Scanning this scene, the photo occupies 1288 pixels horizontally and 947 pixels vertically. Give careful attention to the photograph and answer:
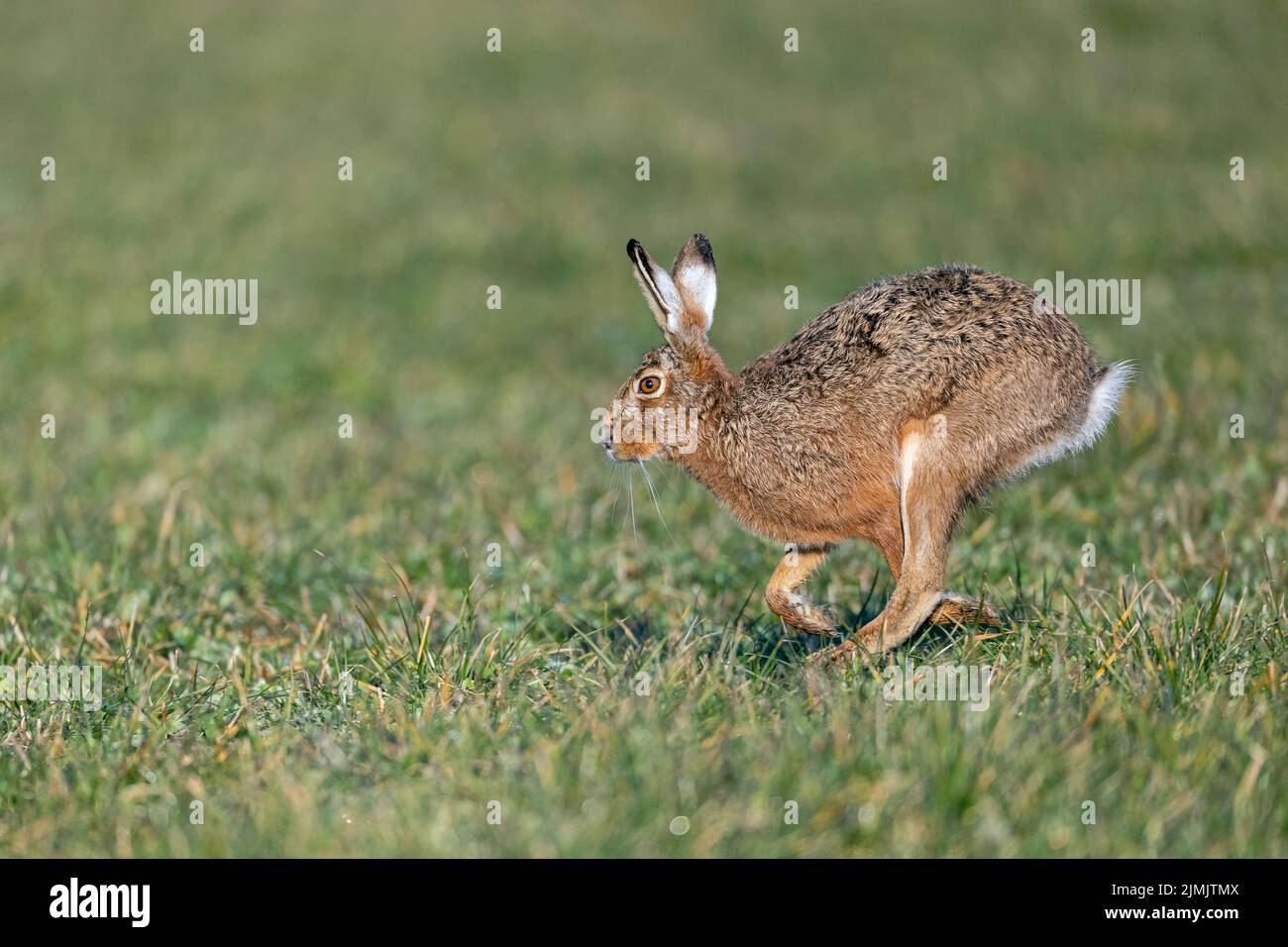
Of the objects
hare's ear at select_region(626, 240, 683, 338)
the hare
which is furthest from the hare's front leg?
hare's ear at select_region(626, 240, 683, 338)

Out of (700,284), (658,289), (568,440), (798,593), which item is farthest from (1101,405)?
(568,440)

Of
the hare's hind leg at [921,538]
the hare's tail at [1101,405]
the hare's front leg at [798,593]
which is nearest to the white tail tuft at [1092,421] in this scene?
the hare's tail at [1101,405]

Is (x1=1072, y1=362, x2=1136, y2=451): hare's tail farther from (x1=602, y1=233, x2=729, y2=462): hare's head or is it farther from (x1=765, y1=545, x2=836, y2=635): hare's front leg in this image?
(x1=602, y1=233, x2=729, y2=462): hare's head

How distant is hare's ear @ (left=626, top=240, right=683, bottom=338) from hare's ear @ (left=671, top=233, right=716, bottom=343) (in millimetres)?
41

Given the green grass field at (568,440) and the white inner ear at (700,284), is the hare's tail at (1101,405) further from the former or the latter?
the white inner ear at (700,284)

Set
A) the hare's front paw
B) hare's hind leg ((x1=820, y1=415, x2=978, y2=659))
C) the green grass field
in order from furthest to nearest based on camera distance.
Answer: hare's hind leg ((x1=820, y1=415, x2=978, y2=659)) < the hare's front paw < the green grass field

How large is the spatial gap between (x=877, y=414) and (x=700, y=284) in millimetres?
791

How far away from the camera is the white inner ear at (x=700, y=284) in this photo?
5.36 metres

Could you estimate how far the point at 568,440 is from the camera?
9148 mm

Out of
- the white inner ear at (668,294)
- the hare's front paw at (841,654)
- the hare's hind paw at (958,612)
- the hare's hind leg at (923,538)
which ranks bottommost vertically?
the hare's front paw at (841,654)

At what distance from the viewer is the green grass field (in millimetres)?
3930

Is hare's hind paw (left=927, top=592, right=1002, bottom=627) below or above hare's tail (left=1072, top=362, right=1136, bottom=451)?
below

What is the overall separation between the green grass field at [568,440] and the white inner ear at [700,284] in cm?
111
